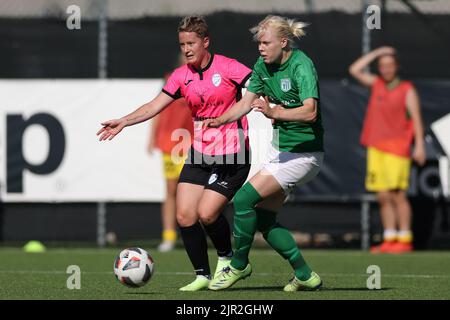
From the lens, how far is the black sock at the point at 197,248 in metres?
8.91

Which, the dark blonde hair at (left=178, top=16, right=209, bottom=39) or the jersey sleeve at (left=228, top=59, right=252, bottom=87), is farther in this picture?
the jersey sleeve at (left=228, top=59, right=252, bottom=87)

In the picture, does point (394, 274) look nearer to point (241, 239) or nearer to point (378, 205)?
point (241, 239)

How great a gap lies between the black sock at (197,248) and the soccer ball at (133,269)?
393 mm

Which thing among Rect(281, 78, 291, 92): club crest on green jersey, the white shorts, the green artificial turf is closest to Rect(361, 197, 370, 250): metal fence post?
the green artificial turf

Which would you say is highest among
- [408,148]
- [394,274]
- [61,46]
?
[61,46]

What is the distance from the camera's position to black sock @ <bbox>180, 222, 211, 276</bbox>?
891cm

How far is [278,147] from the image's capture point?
8703 mm

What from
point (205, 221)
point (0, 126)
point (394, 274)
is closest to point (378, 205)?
point (394, 274)

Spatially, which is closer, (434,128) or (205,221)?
(205,221)

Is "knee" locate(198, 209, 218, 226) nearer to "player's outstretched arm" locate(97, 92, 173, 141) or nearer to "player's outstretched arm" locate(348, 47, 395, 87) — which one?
"player's outstretched arm" locate(97, 92, 173, 141)

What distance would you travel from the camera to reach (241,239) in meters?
8.71

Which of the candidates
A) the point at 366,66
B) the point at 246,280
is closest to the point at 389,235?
the point at 366,66

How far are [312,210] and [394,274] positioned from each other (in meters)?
3.44
